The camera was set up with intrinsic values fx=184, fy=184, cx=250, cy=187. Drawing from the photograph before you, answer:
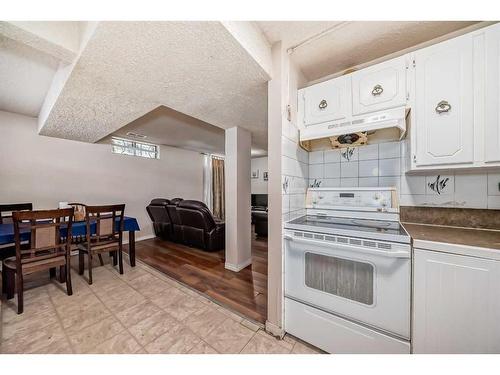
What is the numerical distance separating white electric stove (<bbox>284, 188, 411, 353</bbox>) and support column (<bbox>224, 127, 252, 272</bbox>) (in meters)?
1.28

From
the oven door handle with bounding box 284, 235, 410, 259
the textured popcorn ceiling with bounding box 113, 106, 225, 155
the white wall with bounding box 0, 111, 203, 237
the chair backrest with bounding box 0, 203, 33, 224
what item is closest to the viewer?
the oven door handle with bounding box 284, 235, 410, 259

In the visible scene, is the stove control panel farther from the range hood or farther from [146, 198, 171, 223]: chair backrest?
[146, 198, 171, 223]: chair backrest

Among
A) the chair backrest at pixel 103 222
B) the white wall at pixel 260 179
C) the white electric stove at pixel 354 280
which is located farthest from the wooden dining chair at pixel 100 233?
Answer: the white wall at pixel 260 179

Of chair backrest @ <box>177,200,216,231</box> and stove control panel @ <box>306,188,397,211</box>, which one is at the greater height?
stove control panel @ <box>306,188,397,211</box>

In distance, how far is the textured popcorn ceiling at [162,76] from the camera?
3.47ft

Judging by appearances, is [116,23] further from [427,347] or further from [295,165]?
[427,347]

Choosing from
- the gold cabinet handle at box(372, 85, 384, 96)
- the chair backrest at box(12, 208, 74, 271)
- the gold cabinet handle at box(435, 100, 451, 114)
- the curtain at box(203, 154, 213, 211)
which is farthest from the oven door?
the curtain at box(203, 154, 213, 211)

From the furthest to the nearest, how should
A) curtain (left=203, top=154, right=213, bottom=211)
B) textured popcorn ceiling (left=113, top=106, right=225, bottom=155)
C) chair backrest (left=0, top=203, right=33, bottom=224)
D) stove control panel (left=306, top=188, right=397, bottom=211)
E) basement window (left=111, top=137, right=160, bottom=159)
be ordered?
curtain (left=203, top=154, right=213, bottom=211), basement window (left=111, top=137, right=160, bottom=159), textured popcorn ceiling (left=113, top=106, right=225, bottom=155), chair backrest (left=0, top=203, right=33, bottom=224), stove control panel (left=306, top=188, right=397, bottom=211)

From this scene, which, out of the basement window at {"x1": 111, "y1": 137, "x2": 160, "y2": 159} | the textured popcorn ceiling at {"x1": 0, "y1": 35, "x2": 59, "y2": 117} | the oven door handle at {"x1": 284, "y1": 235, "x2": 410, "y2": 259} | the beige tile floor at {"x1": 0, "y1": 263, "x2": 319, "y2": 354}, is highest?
the textured popcorn ceiling at {"x1": 0, "y1": 35, "x2": 59, "y2": 117}

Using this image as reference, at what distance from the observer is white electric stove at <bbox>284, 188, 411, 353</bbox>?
1036 millimetres

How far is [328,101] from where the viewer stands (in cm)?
155

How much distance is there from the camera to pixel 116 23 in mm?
989
